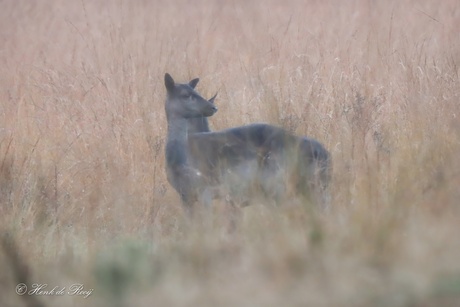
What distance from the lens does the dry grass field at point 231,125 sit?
14.4ft

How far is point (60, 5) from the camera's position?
49.2 feet

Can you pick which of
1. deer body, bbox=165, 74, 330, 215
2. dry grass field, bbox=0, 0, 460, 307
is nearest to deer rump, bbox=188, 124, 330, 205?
deer body, bbox=165, 74, 330, 215

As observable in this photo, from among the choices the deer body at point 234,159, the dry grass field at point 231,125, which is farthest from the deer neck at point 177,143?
the dry grass field at point 231,125

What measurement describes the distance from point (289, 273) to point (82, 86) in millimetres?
5798

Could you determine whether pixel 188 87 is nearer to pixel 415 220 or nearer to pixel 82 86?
pixel 82 86

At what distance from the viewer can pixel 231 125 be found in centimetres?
879

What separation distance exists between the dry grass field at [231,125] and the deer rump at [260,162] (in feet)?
0.62

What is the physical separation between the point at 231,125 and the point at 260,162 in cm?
186

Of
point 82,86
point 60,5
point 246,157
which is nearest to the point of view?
point 246,157

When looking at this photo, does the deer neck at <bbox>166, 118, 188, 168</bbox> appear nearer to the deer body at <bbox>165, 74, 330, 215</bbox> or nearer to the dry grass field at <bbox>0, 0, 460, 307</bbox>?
the deer body at <bbox>165, 74, 330, 215</bbox>

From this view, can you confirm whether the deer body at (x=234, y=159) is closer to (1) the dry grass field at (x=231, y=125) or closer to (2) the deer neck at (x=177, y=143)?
(2) the deer neck at (x=177, y=143)

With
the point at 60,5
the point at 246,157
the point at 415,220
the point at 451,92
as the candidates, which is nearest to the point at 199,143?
the point at 246,157

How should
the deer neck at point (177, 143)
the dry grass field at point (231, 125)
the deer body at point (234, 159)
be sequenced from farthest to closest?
the deer neck at point (177, 143)
the deer body at point (234, 159)
the dry grass field at point (231, 125)

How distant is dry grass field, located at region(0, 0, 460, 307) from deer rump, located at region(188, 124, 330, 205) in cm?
19
